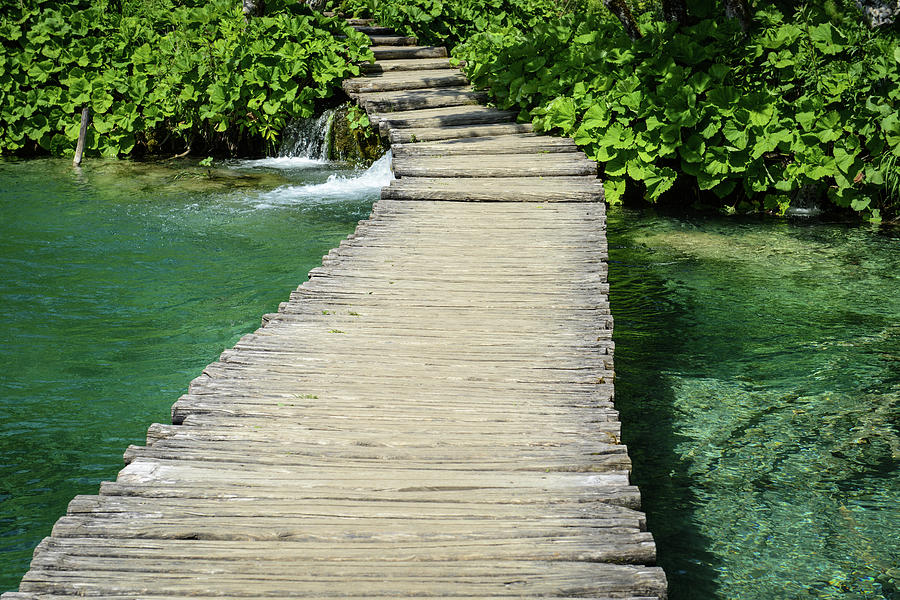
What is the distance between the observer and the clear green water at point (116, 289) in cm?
553

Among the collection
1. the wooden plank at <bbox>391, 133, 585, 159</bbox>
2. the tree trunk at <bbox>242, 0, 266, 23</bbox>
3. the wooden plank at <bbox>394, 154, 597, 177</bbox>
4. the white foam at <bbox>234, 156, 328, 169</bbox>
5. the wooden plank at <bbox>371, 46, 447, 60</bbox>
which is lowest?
the white foam at <bbox>234, 156, 328, 169</bbox>

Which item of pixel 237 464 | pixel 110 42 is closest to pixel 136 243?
pixel 110 42

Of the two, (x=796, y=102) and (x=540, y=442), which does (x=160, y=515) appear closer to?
(x=540, y=442)

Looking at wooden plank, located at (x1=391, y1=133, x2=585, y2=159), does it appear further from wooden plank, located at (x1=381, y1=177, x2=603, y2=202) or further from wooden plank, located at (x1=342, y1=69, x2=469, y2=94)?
wooden plank, located at (x1=342, y1=69, x2=469, y2=94)

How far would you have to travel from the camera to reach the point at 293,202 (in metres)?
11.0

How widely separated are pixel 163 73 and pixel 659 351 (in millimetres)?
8847

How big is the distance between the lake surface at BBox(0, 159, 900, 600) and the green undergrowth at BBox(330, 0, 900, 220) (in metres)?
0.50

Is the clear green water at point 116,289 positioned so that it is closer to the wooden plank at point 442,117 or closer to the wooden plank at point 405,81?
the wooden plank at point 442,117

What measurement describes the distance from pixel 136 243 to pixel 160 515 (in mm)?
6442

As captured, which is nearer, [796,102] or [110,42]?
[796,102]

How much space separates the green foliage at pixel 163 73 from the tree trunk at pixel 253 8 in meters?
0.16

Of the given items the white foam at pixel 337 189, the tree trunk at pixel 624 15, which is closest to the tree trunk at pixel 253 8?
the white foam at pixel 337 189

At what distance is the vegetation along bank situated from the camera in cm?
980

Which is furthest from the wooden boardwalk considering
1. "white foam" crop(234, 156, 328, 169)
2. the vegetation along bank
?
"white foam" crop(234, 156, 328, 169)
